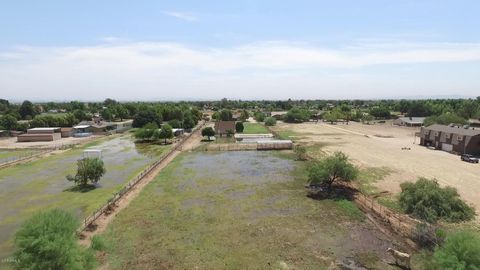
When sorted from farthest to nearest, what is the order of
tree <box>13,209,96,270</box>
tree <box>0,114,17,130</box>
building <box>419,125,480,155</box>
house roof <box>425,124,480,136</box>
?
tree <box>0,114,17,130</box>
house roof <box>425,124,480,136</box>
building <box>419,125,480,155</box>
tree <box>13,209,96,270</box>

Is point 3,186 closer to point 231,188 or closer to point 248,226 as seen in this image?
point 231,188

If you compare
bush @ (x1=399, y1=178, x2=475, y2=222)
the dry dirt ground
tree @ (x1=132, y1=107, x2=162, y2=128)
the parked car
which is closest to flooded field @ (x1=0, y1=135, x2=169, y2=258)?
bush @ (x1=399, y1=178, x2=475, y2=222)

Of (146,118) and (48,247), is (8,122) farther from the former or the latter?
(48,247)

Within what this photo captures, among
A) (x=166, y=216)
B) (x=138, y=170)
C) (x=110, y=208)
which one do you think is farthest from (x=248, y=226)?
(x=138, y=170)

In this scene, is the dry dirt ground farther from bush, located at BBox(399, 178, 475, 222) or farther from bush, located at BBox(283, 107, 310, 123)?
bush, located at BBox(283, 107, 310, 123)

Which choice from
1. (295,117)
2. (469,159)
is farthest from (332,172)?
(295,117)

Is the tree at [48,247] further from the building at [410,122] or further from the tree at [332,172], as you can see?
the building at [410,122]
